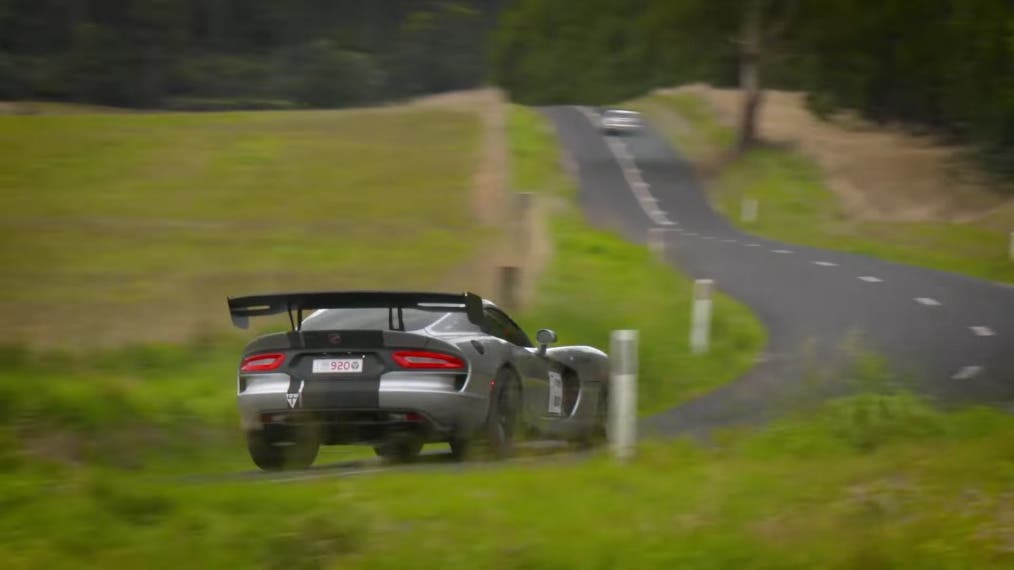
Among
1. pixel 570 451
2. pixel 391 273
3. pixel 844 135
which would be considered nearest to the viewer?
pixel 570 451

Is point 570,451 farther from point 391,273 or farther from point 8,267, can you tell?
point 8,267

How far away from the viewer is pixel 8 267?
2642cm

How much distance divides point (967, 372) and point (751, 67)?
4397 centimetres

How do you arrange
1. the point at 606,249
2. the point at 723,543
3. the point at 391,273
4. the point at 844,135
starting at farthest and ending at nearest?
the point at 844,135, the point at 606,249, the point at 391,273, the point at 723,543

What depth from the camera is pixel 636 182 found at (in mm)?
53344

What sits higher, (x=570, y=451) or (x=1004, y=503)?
(x=1004, y=503)

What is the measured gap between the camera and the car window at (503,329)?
34.8 feet

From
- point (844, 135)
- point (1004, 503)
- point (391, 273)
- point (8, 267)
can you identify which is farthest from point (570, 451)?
point (844, 135)

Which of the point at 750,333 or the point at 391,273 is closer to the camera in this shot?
the point at 750,333

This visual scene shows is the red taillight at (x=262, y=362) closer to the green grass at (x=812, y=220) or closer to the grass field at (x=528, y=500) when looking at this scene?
the grass field at (x=528, y=500)

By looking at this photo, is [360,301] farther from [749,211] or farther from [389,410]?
[749,211]

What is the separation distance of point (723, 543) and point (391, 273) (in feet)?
65.7

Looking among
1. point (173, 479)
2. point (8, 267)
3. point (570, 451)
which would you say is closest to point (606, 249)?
point (8, 267)

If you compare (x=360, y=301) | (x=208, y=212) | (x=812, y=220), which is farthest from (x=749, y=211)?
(x=360, y=301)
